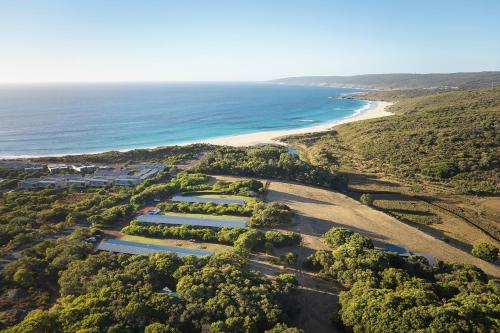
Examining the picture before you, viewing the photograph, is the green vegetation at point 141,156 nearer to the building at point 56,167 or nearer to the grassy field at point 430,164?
the building at point 56,167

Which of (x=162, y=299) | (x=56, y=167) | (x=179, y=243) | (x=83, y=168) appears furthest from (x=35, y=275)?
(x=56, y=167)

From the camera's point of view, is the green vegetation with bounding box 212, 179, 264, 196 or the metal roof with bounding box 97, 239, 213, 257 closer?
the metal roof with bounding box 97, 239, 213, 257

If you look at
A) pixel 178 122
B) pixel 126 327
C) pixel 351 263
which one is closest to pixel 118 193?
pixel 126 327

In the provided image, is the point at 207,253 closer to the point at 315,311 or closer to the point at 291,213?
the point at 315,311

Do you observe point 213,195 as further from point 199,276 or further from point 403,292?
point 403,292

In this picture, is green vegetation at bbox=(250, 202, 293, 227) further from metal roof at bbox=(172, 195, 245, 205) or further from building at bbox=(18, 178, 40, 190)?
building at bbox=(18, 178, 40, 190)

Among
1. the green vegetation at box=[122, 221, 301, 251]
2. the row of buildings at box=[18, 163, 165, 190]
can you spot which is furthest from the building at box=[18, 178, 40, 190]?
the green vegetation at box=[122, 221, 301, 251]

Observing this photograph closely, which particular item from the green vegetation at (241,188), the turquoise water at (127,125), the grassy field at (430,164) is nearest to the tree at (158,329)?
the green vegetation at (241,188)
